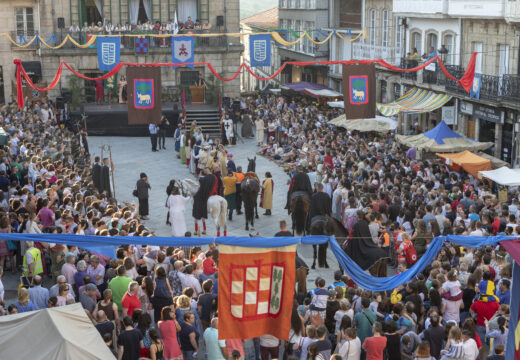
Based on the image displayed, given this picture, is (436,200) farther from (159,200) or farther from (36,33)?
(36,33)

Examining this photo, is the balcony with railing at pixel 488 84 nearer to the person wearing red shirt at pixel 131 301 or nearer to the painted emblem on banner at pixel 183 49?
the painted emblem on banner at pixel 183 49

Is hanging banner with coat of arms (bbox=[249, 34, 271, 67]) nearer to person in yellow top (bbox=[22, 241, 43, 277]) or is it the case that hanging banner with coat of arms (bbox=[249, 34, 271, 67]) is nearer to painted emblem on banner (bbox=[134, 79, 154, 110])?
painted emblem on banner (bbox=[134, 79, 154, 110])

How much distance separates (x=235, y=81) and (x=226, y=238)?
3143cm

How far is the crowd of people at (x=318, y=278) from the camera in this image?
10656 millimetres

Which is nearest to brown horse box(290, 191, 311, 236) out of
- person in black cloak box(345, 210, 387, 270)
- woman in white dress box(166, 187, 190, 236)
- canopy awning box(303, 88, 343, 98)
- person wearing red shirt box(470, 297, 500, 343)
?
woman in white dress box(166, 187, 190, 236)

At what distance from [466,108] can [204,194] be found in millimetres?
13457

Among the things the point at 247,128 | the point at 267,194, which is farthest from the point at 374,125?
the point at 247,128

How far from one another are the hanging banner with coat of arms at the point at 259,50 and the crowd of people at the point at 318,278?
4.74 m

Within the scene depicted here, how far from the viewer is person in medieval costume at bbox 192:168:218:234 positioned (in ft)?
63.9

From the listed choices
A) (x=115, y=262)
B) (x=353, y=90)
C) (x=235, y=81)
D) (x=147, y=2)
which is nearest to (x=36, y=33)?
(x=147, y=2)

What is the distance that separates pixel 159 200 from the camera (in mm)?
23531

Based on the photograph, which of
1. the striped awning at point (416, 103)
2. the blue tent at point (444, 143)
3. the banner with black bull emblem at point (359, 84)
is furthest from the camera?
the striped awning at point (416, 103)

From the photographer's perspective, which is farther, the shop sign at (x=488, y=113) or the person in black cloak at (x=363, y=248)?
the shop sign at (x=488, y=113)

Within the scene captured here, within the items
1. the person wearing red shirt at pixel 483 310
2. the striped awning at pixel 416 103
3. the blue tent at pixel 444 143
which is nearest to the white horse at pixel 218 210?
the blue tent at pixel 444 143
